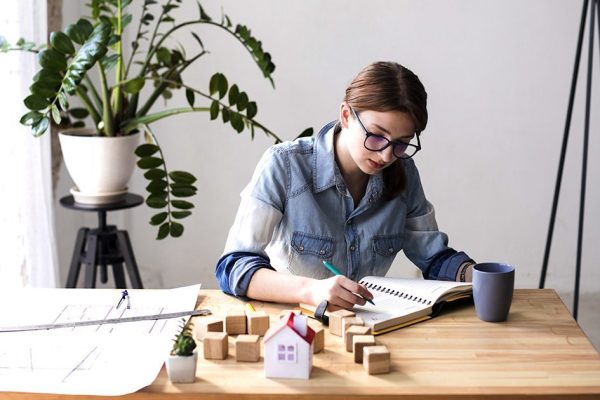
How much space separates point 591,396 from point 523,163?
8.48 ft

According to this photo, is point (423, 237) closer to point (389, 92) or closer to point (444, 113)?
point (389, 92)

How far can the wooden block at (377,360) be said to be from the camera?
139 centimetres

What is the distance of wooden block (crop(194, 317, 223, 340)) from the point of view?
5.05 feet

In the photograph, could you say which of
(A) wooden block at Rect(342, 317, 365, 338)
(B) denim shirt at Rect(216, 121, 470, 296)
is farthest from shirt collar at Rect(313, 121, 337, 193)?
(A) wooden block at Rect(342, 317, 365, 338)

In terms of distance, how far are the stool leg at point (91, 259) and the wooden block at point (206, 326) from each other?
1.32 meters

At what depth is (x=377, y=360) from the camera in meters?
1.39

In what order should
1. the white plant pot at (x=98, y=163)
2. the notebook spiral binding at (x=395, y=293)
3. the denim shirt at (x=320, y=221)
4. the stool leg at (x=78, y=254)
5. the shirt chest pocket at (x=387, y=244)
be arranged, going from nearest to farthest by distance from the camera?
the notebook spiral binding at (x=395, y=293) → the denim shirt at (x=320, y=221) → the shirt chest pocket at (x=387, y=244) → the white plant pot at (x=98, y=163) → the stool leg at (x=78, y=254)

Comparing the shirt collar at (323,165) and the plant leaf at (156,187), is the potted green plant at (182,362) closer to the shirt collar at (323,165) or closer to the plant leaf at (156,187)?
the shirt collar at (323,165)

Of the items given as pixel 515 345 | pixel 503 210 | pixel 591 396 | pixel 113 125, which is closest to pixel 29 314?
pixel 515 345

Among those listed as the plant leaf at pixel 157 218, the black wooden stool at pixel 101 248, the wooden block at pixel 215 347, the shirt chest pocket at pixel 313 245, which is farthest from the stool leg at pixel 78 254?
the wooden block at pixel 215 347

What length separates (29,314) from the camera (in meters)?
1.67

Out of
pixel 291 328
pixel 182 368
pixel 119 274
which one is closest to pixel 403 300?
pixel 291 328

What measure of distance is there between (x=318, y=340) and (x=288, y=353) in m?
0.11

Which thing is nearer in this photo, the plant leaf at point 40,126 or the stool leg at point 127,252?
the plant leaf at point 40,126
